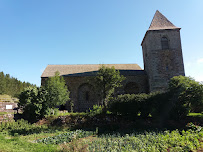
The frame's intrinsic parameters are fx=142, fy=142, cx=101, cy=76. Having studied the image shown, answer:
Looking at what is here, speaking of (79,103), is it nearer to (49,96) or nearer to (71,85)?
(71,85)

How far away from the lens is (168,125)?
10.7 meters

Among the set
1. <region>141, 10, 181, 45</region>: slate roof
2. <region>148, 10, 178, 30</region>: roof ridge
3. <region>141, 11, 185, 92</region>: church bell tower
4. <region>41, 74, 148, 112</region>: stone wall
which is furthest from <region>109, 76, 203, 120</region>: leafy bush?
<region>148, 10, 178, 30</region>: roof ridge

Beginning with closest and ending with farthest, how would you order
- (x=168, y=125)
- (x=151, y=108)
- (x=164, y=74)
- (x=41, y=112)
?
1. (x=168, y=125)
2. (x=151, y=108)
3. (x=41, y=112)
4. (x=164, y=74)

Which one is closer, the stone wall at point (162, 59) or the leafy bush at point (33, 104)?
the leafy bush at point (33, 104)

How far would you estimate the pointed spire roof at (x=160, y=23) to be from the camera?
24109 mm

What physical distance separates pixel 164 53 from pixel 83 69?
14.4m

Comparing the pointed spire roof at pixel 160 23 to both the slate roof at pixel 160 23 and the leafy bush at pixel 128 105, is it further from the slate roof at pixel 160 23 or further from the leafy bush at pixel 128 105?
the leafy bush at pixel 128 105

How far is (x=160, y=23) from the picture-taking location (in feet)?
81.9

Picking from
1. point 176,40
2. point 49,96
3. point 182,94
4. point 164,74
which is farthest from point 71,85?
point 176,40

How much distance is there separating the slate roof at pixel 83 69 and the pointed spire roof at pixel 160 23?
7.72 m

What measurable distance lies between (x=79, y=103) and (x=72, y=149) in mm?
19292

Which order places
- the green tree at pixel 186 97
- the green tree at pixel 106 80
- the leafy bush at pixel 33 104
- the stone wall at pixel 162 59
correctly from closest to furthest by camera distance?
the green tree at pixel 186 97 < the leafy bush at pixel 33 104 < the green tree at pixel 106 80 < the stone wall at pixel 162 59

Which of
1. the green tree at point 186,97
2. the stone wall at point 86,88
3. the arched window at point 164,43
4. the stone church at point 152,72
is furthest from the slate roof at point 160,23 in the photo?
the green tree at point 186,97

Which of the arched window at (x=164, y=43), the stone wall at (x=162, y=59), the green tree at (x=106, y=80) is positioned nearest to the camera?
the green tree at (x=106, y=80)
